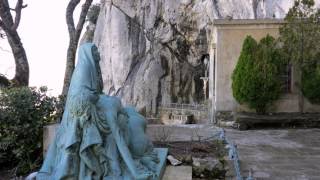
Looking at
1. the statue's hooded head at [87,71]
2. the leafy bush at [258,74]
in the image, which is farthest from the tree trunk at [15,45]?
the leafy bush at [258,74]

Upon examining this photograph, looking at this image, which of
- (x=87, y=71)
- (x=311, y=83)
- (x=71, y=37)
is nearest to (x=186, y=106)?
(x=311, y=83)

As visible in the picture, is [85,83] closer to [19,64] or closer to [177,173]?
[177,173]

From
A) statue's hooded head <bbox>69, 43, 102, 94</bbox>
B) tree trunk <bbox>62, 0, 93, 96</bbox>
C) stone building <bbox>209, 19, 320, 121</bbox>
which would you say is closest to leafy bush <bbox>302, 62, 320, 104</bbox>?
stone building <bbox>209, 19, 320, 121</bbox>

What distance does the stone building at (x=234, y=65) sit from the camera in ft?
50.3

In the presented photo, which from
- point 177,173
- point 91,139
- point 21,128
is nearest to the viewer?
point 91,139

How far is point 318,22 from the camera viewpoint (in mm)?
13820

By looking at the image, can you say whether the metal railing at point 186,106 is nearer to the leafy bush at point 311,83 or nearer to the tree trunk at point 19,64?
the leafy bush at point 311,83

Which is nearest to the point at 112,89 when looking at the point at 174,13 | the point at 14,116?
the point at 174,13

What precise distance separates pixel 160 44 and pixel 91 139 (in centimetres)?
2607

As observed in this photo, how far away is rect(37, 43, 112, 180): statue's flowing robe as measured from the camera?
4.73m

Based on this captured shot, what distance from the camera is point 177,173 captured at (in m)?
5.53

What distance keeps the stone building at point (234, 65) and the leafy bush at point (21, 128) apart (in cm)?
894

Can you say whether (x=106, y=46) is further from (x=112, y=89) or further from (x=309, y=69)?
(x=309, y=69)

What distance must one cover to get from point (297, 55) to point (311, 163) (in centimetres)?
598
